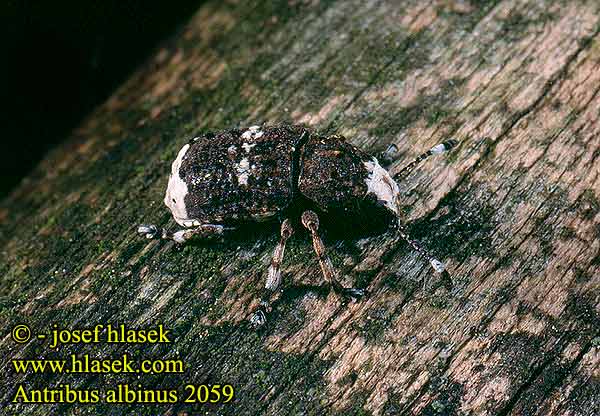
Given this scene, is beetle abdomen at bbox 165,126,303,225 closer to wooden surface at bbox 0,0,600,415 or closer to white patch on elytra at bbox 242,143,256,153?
white patch on elytra at bbox 242,143,256,153

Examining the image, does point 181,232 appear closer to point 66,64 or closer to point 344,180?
point 344,180

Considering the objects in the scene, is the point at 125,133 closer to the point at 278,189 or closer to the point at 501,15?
the point at 278,189

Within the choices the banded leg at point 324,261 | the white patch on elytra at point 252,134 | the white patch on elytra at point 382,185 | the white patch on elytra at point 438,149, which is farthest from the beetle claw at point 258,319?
the white patch on elytra at point 438,149

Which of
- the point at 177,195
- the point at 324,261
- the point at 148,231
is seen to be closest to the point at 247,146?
the point at 177,195

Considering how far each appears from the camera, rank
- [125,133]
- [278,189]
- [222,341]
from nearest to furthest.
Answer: [222,341] < [278,189] < [125,133]

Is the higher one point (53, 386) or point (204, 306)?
point (53, 386)

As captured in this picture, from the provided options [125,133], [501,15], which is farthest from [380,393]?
[501,15]
